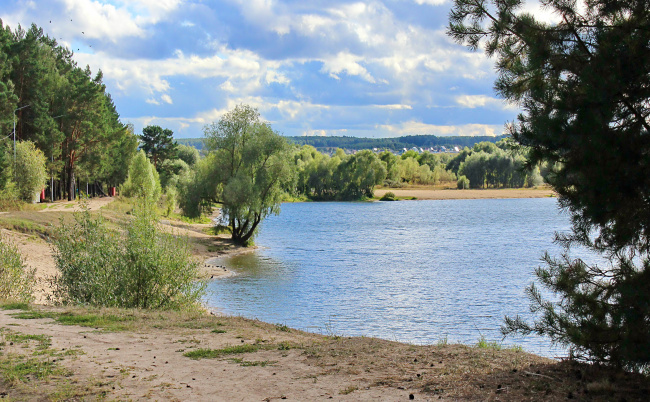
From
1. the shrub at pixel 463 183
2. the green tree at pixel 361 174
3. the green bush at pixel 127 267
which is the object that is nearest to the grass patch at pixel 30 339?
the green bush at pixel 127 267

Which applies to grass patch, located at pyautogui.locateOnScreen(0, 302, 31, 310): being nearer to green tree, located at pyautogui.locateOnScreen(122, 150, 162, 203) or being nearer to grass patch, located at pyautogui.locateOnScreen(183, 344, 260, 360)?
grass patch, located at pyautogui.locateOnScreen(183, 344, 260, 360)

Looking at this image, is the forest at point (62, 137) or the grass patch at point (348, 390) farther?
the forest at point (62, 137)

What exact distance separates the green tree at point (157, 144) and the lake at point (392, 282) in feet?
112

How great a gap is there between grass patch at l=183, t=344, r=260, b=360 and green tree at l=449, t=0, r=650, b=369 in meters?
4.64

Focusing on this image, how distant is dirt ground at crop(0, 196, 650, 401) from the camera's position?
704cm

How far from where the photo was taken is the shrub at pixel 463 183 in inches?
5487

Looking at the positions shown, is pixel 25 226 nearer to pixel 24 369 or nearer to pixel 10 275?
pixel 10 275

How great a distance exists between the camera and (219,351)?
Result: 9.63 metres

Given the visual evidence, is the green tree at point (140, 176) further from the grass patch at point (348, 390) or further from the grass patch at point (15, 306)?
the grass patch at point (348, 390)

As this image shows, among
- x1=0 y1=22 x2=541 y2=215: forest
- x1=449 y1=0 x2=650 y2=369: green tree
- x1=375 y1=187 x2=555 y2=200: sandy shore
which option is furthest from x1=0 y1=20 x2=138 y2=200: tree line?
x1=375 y1=187 x2=555 y2=200: sandy shore

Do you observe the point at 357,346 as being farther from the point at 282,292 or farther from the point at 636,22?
the point at 282,292

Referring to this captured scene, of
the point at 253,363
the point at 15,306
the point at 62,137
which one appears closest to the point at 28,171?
the point at 62,137

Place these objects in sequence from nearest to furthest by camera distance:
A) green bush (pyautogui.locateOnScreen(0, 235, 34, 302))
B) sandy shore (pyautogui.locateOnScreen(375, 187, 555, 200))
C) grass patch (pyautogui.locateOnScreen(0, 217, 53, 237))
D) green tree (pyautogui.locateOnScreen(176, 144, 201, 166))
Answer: green bush (pyautogui.locateOnScreen(0, 235, 34, 302)) < grass patch (pyautogui.locateOnScreen(0, 217, 53, 237)) < green tree (pyautogui.locateOnScreen(176, 144, 201, 166)) < sandy shore (pyautogui.locateOnScreen(375, 187, 555, 200))

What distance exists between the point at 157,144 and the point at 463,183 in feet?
278
